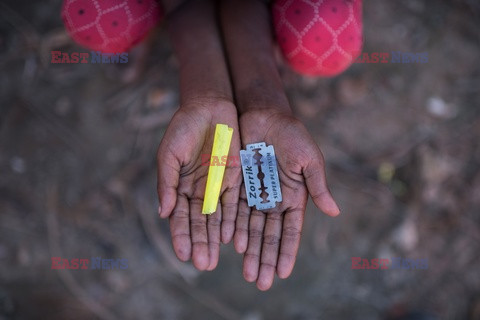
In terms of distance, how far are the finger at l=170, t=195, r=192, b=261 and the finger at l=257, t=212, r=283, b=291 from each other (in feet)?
1.85

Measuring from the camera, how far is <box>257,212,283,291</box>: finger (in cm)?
320

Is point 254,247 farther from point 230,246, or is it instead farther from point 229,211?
point 230,246

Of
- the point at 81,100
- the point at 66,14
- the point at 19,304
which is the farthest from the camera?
the point at 81,100

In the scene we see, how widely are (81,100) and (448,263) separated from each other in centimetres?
443

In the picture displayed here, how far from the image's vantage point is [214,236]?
3277 millimetres

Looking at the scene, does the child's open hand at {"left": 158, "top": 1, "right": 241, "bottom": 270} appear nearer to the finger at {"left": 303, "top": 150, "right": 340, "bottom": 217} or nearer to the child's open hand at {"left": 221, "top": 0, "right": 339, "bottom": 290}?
the child's open hand at {"left": 221, "top": 0, "right": 339, "bottom": 290}

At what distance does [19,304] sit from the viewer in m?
4.34

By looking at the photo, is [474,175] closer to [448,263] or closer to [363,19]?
[448,263]

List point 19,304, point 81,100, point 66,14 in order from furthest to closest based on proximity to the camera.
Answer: point 81,100, point 19,304, point 66,14

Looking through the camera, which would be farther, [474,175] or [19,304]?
[474,175]

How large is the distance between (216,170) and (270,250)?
75 centimetres

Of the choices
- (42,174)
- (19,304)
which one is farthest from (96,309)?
(42,174)

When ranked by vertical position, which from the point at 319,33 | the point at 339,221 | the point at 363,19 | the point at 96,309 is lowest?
the point at 96,309

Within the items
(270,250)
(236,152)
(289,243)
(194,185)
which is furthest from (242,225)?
(236,152)
